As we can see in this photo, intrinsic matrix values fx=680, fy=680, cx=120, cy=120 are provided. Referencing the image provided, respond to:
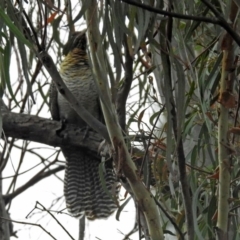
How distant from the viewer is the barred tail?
3096mm

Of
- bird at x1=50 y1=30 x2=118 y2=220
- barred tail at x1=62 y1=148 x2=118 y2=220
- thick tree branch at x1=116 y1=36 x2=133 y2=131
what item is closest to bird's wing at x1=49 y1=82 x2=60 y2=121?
bird at x1=50 y1=30 x2=118 y2=220

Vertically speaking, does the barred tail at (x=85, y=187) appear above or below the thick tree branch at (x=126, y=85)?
above

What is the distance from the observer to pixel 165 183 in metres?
1.68

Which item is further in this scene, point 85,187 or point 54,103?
point 54,103

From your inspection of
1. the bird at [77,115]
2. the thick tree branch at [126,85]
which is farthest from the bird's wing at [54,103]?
the thick tree branch at [126,85]

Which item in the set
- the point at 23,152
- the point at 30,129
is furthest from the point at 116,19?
the point at 23,152

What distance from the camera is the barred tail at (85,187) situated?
3096 mm

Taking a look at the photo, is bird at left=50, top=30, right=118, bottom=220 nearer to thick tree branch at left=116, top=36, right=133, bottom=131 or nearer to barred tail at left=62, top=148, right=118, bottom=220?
barred tail at left=62, top=148, right=118, bottom=220

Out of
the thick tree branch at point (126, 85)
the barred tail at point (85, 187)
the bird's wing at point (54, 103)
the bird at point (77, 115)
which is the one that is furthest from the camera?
the bird's wing at point (54, 103)

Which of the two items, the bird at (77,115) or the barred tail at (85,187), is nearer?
the barred tail at (85,187)

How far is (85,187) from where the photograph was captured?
345cm

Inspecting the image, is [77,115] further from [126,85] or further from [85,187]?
[126,85]

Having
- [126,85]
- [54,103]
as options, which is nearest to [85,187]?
[54,103]

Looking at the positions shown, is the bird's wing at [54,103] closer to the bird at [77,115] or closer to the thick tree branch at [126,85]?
the bird at [77,115]
